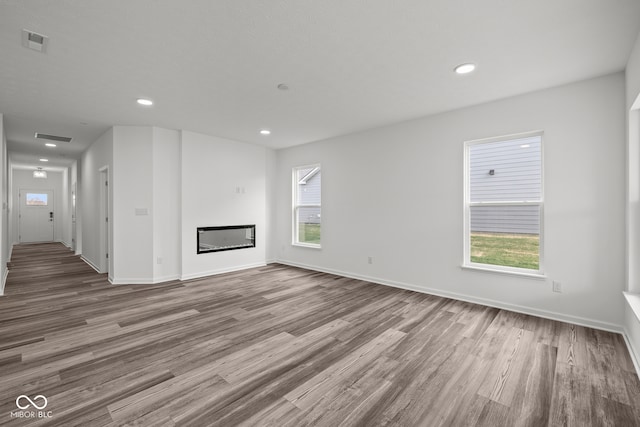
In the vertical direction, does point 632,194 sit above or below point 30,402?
above

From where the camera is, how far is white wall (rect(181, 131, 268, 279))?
5.07 metres

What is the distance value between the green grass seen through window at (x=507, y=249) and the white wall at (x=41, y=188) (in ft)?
42.5

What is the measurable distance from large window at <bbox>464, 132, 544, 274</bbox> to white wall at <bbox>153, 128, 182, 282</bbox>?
4.72 metres

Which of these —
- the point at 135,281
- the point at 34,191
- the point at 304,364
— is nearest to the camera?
the point at 304,364

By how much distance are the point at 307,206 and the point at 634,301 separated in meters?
4.75

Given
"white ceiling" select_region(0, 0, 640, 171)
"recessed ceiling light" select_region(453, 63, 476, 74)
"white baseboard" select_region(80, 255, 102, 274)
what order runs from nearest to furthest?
1. "white ceiling" select_region(0, 0, 640, 171)
2. "recessed ceiling light" select_region(453, 63, 476, 74)
3. "white baseboard" select_region(80, 255, 102, 274)

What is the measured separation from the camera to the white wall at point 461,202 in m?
2.89

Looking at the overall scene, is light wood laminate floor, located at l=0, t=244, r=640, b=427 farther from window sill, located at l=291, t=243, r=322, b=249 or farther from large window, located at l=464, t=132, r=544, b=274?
window sill, located at l=291, t=243, r=322, b=249

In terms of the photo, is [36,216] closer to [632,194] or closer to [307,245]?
[307,245]

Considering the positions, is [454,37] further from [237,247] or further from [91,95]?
[237,247]

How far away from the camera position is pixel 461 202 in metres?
3.83

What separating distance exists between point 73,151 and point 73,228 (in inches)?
109

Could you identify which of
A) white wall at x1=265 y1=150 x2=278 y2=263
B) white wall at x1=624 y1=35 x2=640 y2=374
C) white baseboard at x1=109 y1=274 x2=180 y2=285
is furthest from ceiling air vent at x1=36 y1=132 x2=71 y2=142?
white wall at x1=624 y1=35 x2=640 y2=374

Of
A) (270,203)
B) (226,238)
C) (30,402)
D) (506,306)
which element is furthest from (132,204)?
(506,306)
